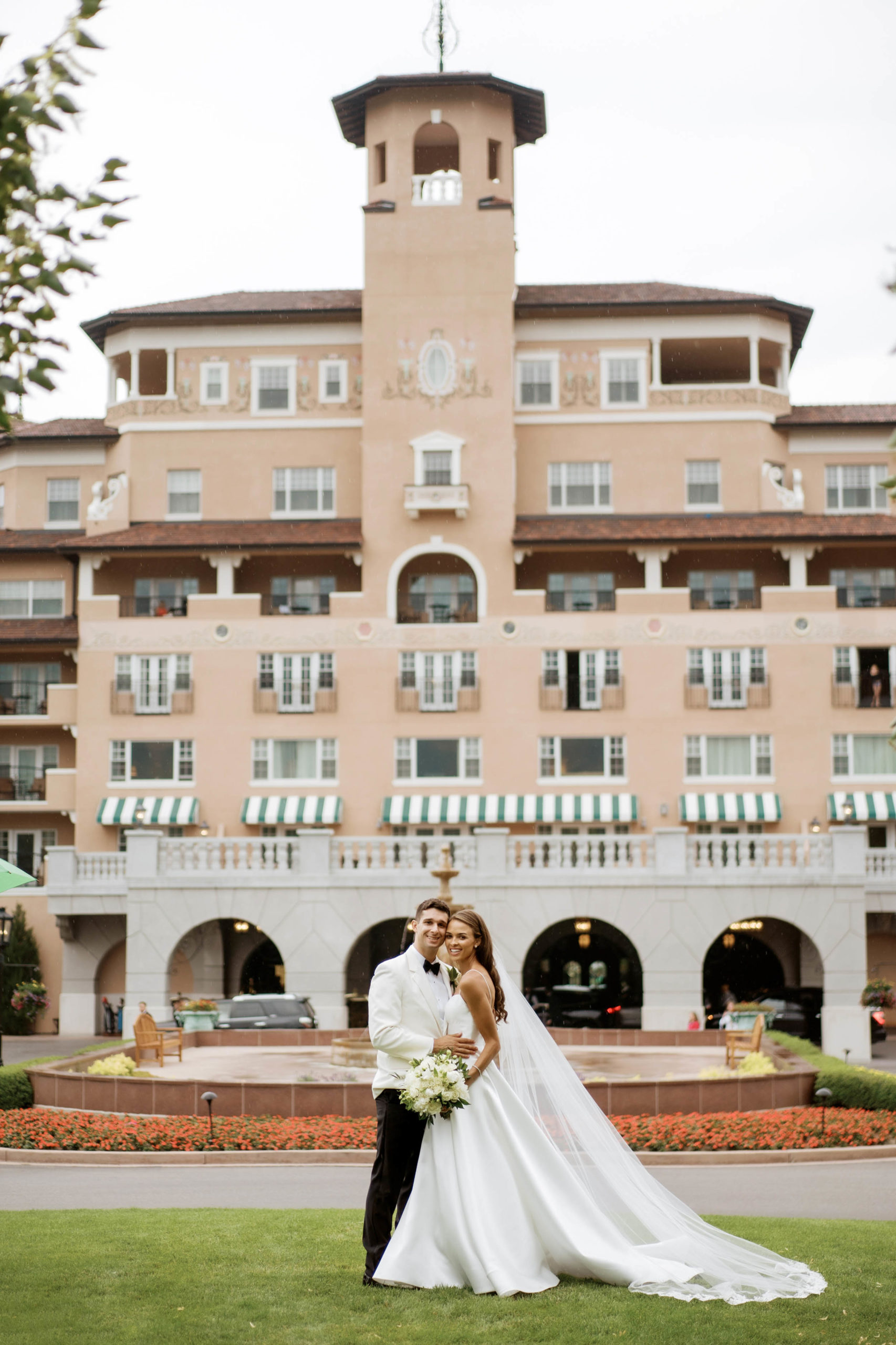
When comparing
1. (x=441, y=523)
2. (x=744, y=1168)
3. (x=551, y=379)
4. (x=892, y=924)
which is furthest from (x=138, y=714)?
(x=744, y=1168)

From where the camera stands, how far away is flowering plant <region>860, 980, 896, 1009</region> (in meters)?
39.7

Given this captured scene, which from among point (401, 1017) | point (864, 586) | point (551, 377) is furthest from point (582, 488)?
point (401, 1017)

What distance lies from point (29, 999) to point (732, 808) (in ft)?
67.7

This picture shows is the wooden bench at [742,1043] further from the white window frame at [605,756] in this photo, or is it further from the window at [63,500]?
the window at [63,500]

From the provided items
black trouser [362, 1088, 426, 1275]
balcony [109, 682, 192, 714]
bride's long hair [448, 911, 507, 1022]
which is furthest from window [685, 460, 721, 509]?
black trouser [362, 1088, 426, 1275]

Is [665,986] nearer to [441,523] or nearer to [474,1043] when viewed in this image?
[441,523]

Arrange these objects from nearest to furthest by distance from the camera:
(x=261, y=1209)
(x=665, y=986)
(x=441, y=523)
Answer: (x=261, y=1209) < (x=665, y=986) < (x=441, y=523)

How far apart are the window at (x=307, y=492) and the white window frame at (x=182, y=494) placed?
243 cm

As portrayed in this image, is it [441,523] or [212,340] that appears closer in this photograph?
[441,523]

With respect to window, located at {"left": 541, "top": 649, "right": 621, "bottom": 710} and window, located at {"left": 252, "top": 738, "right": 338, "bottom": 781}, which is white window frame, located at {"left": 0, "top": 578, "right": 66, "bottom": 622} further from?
window, located at {"left": 541, "top": 649, "right": 621, "bottom": 710}

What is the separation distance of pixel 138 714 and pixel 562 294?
63.7 ft

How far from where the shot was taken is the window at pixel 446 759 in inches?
1879

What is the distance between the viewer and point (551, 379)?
51281 millimetres

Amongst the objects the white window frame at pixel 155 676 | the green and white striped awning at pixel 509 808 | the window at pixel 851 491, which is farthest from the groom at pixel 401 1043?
the window at pixel 851 491
